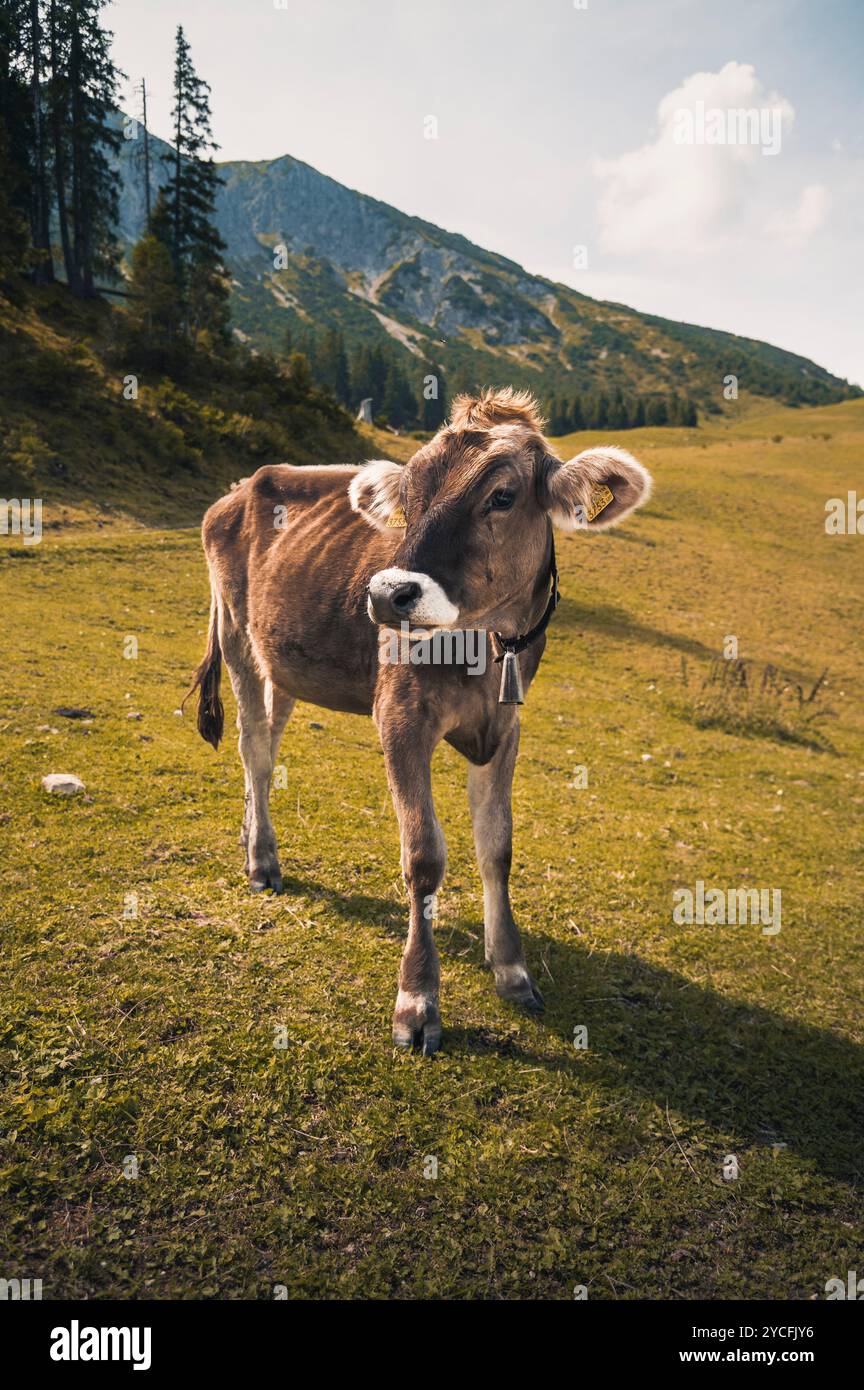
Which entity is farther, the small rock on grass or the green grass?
the small rock on grass

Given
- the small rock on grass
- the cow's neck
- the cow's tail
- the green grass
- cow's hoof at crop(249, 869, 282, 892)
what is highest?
the cow's neck

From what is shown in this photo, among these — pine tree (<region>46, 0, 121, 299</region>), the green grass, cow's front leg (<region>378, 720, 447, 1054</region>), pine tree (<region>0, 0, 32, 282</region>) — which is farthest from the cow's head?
pine tree (<region>46, 0, 121, 299</region>)

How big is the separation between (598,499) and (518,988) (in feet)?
9.47

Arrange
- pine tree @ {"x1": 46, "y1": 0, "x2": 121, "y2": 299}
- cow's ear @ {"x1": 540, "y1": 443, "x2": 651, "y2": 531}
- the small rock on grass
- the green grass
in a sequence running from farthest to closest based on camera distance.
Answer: pine tree @ {"x1": 46, "y1": 0, "x2": 121, "y2": 299} → the small rock on grass → cow's ear @ {"x1": 540, "y1": 443, "x2": 651, "y2": 531} → the green grass

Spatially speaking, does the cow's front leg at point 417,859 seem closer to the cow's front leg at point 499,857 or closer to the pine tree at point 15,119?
the cow's front leg at point 499,857

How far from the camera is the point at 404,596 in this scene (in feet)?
11.1

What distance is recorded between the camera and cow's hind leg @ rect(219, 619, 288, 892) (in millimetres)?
5700

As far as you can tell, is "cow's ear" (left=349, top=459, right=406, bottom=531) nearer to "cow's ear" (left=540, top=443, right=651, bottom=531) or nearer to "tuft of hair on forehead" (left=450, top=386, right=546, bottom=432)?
"tuft of hair on forehead" (left=450, top=386, right=546, bottom=432)

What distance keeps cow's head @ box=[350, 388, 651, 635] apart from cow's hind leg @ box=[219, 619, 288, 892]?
2390 millimetres

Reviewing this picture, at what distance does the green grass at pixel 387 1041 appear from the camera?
3.02 meters

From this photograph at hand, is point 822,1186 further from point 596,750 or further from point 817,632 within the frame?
point 817,632
